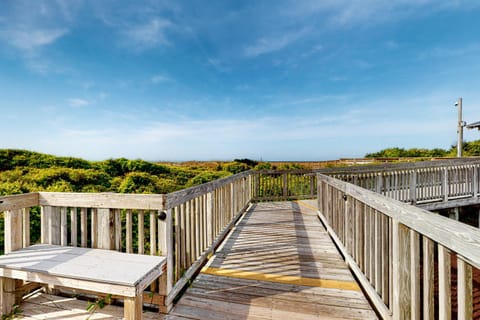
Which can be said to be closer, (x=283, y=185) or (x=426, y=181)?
(x=426, y=181)

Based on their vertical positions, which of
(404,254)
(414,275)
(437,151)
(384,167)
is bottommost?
(414,275)

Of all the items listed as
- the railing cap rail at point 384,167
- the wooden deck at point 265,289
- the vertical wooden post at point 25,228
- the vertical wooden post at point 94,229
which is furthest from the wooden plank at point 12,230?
the railing cap rail at point 384,167

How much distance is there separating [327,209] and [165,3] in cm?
778

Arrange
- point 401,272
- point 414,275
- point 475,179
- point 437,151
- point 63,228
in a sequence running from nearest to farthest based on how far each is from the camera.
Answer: point 414,275, point 401,272, point 63,228, point 475,179, point 437,151

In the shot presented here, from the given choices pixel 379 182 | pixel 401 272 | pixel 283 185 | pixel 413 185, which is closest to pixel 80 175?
pixel 283 185

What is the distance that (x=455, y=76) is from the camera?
15.0 metres

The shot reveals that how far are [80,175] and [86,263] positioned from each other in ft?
16.4

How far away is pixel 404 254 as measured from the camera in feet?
4.77

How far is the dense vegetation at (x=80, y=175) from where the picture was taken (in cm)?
491

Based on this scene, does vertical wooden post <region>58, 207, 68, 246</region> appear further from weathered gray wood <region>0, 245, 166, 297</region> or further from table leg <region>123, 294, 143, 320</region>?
table leg <region>123, 294, 143, 320</region>

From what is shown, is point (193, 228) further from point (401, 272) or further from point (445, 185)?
point (445, 185)

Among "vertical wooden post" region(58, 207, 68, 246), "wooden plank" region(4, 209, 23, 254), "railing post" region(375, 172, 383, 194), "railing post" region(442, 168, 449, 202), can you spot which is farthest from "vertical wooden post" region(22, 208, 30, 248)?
"railing post" region(442, 168, 449, 202)

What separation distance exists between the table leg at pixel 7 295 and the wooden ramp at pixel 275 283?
153 cm

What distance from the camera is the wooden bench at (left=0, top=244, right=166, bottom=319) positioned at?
4.95 feet
